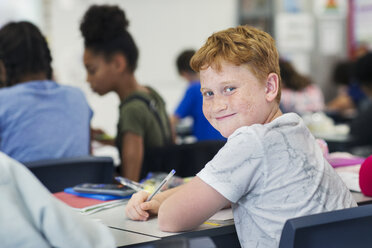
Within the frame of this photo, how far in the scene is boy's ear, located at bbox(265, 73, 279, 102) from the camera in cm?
150

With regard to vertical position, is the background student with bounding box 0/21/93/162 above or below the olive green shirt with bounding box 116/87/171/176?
above

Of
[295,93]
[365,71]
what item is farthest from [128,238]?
→ [295,93]

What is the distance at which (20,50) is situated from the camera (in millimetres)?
2582

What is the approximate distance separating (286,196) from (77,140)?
1460 mm

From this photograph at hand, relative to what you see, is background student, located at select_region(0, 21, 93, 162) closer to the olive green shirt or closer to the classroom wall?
the olive green shirt

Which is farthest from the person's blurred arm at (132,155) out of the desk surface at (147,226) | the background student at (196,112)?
the background student at (196,112)

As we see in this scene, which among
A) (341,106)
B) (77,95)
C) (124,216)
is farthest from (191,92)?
(341,106)

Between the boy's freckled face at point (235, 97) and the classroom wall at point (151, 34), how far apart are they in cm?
518

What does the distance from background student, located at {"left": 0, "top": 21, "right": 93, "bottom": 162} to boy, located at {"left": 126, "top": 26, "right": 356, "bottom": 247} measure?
1.18 meters

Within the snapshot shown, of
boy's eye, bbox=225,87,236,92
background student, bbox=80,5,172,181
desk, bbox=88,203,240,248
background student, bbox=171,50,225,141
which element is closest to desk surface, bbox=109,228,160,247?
desk, bbox=88,203,240,248

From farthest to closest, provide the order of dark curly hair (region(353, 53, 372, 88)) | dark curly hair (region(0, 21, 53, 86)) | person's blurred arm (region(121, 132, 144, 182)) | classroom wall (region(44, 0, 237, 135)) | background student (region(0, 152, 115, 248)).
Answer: classroom wall (region(44, 0, 237, 135)) → dark curly hair (region(353, 53, 372, 88)) → person's blurred arm (region(121, 132, 144, 182)) → dark curly hair (region(0, 21, 53, 86)) → background student (region(0, 152, 115, 248))

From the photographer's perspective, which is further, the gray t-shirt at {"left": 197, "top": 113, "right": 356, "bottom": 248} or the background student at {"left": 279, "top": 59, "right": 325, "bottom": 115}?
the background student at {"left": 279, "top": 59, "right": 325, "bottom": 115}

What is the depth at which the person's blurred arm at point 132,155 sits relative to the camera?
2791mm

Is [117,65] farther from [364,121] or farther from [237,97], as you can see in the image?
[364,121]
